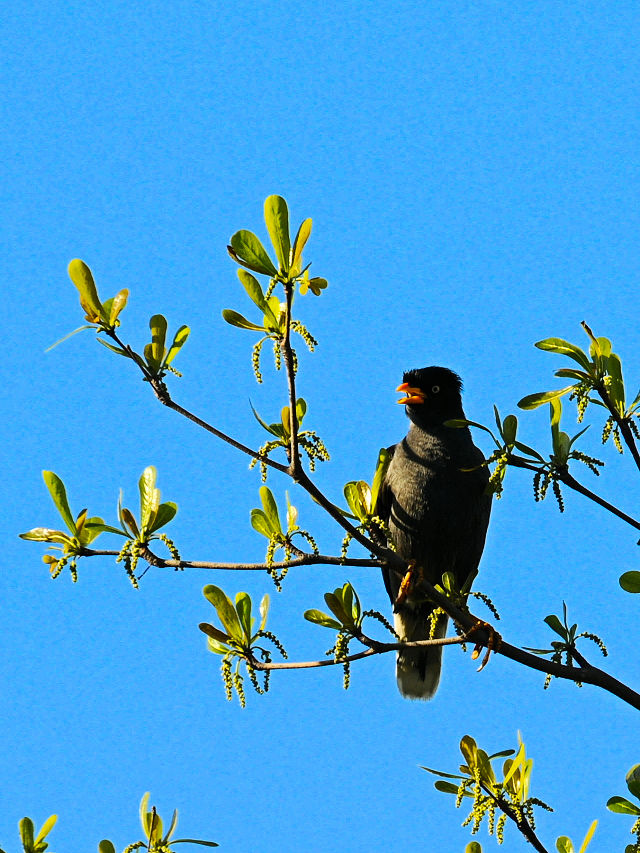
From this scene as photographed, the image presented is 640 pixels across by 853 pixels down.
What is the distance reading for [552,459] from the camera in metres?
3.62

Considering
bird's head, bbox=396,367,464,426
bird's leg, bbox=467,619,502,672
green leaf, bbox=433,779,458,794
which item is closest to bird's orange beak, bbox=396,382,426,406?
bird's head, bbox=396,367,464,426

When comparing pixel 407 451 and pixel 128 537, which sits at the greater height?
pixel 407 451

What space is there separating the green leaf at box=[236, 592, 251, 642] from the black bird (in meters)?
2.35

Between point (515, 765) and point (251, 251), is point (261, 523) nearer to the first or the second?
point (251, 251)

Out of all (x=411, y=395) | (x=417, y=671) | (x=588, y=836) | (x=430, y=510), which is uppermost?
(x=411, y=395)

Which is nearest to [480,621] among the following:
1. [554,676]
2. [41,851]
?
[554,676]

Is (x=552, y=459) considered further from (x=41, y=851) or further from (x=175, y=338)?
(x=41, y=851)

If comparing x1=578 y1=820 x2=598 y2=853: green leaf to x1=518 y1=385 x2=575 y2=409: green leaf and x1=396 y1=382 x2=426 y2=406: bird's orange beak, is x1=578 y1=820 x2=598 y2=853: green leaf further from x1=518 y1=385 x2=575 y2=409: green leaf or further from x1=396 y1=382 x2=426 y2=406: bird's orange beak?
x1=396 y1=382 x2=426 y2=406: bird's orange beak

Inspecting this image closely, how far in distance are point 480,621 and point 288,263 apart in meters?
2.21

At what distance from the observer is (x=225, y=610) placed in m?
3.82

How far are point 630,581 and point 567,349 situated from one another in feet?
3.04

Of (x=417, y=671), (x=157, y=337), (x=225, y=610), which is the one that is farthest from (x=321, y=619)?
(x=417, y=671)

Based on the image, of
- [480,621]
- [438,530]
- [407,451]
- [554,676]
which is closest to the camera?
[554,676]

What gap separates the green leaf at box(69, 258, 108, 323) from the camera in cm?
334
